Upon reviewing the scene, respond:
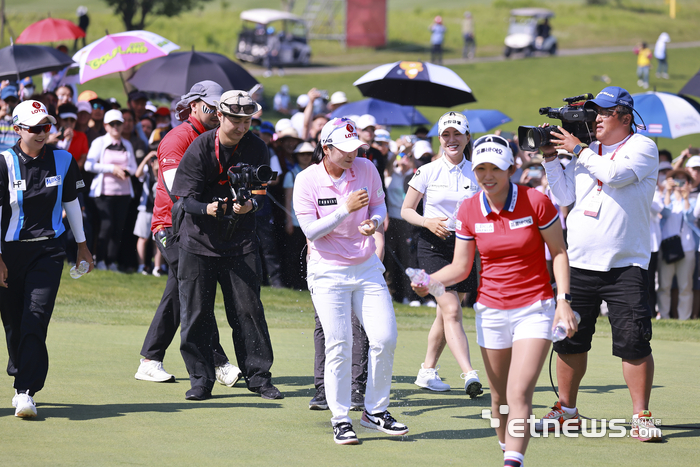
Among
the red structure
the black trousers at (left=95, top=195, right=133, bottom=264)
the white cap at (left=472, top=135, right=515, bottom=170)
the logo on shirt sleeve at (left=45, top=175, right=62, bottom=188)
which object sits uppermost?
the white cap at (left=472, top=135, right=515, bottom=170)

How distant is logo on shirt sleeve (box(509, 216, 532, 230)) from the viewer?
4719mm

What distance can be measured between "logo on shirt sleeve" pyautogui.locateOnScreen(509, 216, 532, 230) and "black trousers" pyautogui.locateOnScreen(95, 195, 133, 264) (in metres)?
8.57

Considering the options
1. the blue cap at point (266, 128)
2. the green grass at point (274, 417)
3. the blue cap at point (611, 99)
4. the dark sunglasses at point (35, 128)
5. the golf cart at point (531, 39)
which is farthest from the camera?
the golf cart at point (531, 39)

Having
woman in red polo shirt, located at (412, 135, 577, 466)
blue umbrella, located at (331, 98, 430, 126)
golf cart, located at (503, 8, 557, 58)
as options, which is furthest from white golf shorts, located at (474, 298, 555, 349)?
golf cart, located at (503, 8, 557, 58)

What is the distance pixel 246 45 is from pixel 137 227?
29.5 metres

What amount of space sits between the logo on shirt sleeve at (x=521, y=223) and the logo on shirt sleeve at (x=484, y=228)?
0.39ft

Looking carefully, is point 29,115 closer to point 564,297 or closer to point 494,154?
point 494,154

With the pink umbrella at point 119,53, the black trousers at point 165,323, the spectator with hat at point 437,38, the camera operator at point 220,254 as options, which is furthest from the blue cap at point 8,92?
the spectator with hat at point 437,38

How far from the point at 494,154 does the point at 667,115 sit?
30.6 feet

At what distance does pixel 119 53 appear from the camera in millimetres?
12984

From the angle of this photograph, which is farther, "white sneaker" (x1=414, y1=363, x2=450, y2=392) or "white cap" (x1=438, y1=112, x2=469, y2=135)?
"white sneaker" (x1=414, y1=363, x2=450, y2=392)

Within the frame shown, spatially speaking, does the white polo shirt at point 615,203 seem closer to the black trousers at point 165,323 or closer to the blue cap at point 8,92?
the black trousers at point 165,323

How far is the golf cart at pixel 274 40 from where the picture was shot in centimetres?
4019

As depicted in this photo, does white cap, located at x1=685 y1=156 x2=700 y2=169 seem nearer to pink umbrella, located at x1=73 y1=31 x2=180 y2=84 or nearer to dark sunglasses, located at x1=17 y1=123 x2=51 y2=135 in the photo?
pink umbrella, located at x1=73 y1=31 x2=180 y2=84
